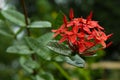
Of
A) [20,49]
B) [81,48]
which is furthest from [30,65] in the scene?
[81,48]

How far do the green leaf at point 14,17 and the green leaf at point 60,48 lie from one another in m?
0.26

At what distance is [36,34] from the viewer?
1578 millimetres

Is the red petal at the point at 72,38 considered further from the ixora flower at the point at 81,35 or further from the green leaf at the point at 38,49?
the green leaf at the point at 38,49

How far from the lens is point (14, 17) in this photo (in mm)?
1050

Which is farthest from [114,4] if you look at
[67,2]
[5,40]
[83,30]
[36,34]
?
[83,30]

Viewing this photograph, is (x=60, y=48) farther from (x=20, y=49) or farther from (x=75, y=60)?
(x=20, y=49)

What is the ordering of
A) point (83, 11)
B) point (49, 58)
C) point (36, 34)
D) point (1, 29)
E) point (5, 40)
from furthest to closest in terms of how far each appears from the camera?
point (83, 11), point (5, 40), point (36, 34), point (1, 29), point (49, 58)

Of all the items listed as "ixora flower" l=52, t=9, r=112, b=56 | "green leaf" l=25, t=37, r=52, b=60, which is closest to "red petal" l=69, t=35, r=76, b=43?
"ixora flower" l=52, t=9, r=112, b=56

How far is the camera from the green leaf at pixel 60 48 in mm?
771

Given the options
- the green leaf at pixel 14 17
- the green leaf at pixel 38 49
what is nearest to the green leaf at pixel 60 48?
the green leaf at pixel 38 49

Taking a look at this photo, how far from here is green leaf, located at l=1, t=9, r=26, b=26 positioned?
40.2 inches

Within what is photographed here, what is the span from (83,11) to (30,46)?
11.0ft

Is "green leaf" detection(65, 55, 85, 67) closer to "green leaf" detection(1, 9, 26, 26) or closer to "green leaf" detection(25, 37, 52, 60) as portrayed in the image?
"green leaf" detection(25, 37, 52, 60)

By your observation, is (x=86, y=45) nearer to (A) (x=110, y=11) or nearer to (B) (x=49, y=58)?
(B) (x=49, y=58)
